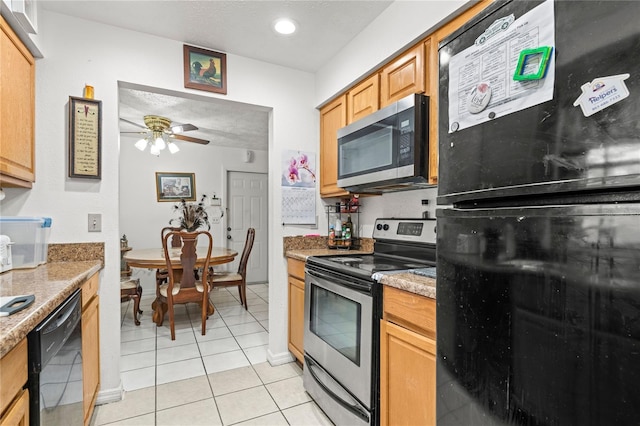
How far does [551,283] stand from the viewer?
630 millimetres

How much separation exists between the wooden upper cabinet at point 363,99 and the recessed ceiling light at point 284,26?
0.58 m

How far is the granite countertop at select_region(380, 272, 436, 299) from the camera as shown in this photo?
120cm

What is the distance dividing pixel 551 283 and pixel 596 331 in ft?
0.34

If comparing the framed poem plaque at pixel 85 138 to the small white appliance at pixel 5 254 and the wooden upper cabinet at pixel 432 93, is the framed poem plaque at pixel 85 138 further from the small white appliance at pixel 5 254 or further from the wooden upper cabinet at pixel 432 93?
the wooden upper cabinet at pixel 432 93

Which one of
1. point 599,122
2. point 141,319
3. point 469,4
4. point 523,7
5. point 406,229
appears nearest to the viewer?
point 599,122

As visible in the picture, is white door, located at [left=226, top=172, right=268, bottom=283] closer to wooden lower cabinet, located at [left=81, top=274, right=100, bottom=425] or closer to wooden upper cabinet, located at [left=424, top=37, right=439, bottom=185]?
wooden lower cabinet, located at [left=81, top=274, right=100, bottom=425]

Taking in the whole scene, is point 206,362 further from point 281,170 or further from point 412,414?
point 412,414

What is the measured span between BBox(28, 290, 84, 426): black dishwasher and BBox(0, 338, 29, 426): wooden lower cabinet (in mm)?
27

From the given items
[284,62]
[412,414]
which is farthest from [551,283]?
[284,62]

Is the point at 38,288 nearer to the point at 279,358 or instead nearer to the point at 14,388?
the point at 14,388

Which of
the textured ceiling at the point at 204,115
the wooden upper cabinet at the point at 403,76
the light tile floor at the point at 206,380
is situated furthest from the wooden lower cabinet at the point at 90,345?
the wooden upper cabinet at the point at 403,76

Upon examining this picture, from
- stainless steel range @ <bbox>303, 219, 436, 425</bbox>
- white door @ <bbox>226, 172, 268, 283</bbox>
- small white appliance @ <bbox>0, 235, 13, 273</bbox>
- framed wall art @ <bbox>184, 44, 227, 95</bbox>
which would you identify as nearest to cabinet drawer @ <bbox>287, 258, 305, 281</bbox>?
stainless steel range @ <bbox>303, 219, 436, 425</bbox>

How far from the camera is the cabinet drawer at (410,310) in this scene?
3.98 feet

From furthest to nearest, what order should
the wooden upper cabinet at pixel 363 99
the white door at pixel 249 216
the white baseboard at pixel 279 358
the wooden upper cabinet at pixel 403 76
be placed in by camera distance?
the white door at pixel 249 216, the white baseboard at pixel 279 358, the wooden upper cabinet at pixel 363 99, the wooden upper cabinet at pixel 403 76
